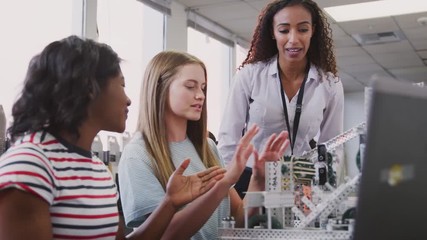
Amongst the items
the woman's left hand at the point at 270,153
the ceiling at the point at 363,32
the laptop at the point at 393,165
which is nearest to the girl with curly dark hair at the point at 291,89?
the woman's left hand at the point at 270,153

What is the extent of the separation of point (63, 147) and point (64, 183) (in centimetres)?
9

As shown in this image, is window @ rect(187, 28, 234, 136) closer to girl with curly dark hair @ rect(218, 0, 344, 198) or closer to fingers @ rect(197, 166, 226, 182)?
girl with curly dark hair @ rect(218, 0, 344, 198)

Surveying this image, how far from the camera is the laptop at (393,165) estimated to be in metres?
0.70

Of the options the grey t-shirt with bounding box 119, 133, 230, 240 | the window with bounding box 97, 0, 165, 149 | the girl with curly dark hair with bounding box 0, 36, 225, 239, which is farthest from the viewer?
the window with bounding box 97, 0, 165, 149

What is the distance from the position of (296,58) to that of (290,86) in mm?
137

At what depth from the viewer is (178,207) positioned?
1.45m

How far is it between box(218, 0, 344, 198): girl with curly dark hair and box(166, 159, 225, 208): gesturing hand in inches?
27.4

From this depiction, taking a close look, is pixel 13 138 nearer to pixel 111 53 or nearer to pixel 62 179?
pixel 62 179

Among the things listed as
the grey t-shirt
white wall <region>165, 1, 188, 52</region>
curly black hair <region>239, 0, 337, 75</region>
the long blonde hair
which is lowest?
the grey t-shirt

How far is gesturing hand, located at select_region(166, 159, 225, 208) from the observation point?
55.2 inches

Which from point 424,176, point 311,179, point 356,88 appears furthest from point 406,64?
point 424,176

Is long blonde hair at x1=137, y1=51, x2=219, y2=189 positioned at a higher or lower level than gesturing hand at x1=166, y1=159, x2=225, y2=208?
higher

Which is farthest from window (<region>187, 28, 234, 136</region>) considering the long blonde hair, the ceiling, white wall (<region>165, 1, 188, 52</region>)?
the long blonde hair

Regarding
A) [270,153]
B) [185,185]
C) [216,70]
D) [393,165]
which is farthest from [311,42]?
[216,70]
